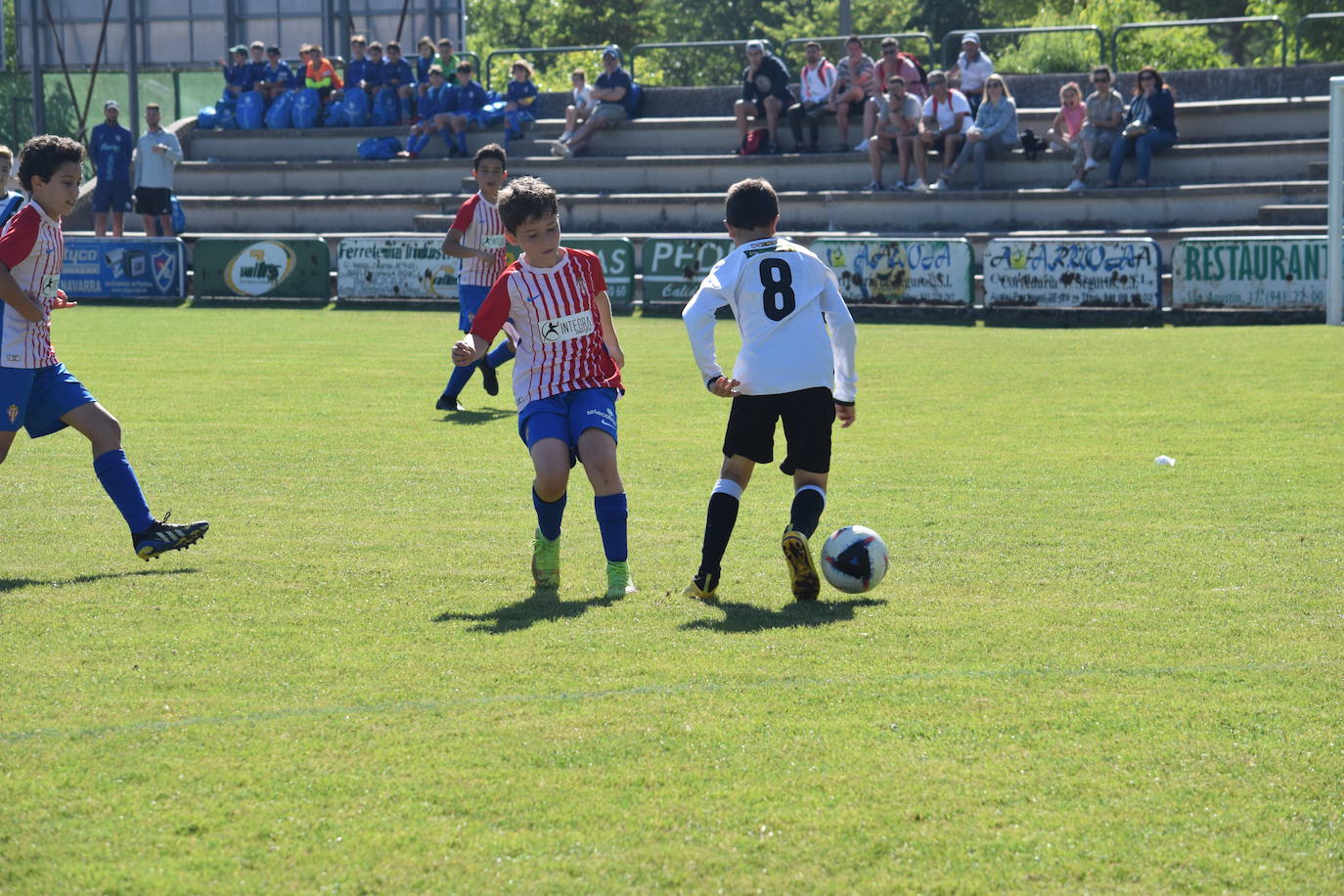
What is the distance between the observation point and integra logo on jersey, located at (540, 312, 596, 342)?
667 centimetres

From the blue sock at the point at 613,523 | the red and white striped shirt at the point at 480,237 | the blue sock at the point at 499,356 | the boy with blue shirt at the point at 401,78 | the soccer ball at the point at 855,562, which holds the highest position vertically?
the boy with blue shirt at the point at 401,78

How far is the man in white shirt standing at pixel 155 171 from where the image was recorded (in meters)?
26.0

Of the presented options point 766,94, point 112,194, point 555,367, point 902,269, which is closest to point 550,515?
point 555,367

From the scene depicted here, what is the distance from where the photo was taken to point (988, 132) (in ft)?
79.2

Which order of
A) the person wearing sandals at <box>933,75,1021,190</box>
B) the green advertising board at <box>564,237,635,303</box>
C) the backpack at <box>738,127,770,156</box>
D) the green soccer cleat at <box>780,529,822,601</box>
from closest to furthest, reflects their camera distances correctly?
the green soccer cleat at <box>780,529,822,601</box>
the green advertising board at <box>564,237,635,303</box>
the person wearing sandals at <box>933,75,1021,190</box>
the backpack at <box>738,127,770,156</box>

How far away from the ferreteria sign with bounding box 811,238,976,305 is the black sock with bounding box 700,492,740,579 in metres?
15.3

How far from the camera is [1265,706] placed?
490 cm

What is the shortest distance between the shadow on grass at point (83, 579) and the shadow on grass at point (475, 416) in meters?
5.06

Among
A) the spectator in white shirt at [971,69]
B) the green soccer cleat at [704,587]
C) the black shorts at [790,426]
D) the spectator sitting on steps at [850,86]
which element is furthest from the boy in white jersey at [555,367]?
the spectator sitting on steps at [850,86]

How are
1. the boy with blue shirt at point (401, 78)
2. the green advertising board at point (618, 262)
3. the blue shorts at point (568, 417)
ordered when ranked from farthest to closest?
1. the boy with blue shirt at point (401, 78)
2. the green advertising board at point (618, 262)
3. the blue shorts at point (568, 417)

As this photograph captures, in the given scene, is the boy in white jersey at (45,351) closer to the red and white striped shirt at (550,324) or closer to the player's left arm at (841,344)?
the red and white striped shirt at (550,324)

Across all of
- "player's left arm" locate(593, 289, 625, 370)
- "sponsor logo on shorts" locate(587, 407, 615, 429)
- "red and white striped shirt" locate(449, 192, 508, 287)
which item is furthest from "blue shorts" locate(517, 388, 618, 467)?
"red and white striped shirt" locate(449, 192, 508, 287)

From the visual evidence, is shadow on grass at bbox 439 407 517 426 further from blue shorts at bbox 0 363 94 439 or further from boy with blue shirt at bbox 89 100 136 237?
boy with blue shirt at bbox 89 100 136 237

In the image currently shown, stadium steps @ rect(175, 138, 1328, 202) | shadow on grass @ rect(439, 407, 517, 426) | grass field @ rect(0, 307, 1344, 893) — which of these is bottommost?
grass field @ rect(0, 307, 1344, 893)
